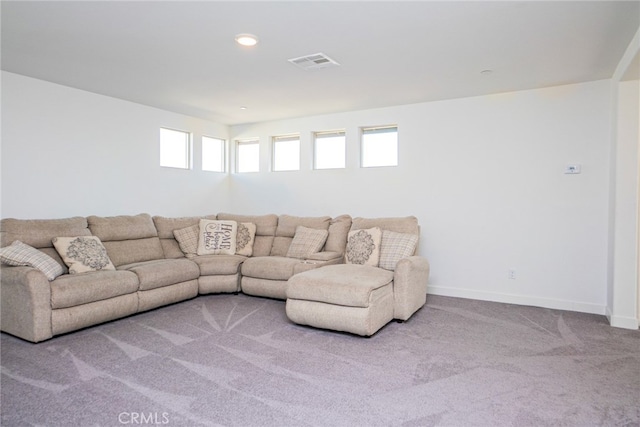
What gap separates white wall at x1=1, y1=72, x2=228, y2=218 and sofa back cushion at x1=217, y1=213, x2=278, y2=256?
37.1 inches

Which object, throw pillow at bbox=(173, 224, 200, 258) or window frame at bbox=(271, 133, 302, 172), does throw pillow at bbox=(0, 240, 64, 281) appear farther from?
window frame at bbox=(271, 133, 302, 172)

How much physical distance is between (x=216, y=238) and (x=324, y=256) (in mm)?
1499

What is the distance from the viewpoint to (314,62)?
11.4 feet

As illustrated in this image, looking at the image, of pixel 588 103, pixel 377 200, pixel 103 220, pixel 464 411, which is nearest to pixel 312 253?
pixel 377 200

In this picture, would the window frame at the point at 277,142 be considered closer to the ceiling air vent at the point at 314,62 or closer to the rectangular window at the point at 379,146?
the rectangular window at the point at 379,146

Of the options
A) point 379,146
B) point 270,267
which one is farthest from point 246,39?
point 379,146

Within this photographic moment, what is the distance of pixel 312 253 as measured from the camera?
179 inches

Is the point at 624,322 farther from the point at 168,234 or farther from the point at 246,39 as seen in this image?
the point at 168,234

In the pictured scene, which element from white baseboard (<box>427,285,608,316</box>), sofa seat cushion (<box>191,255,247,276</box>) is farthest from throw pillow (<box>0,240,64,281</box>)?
white baseboard (<box>427,285,608,316</box>)

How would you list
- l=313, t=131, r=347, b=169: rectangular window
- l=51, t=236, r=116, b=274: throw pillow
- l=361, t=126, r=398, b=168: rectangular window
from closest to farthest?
l=51, t=236, r=116, b=274: throw pillow
l=361, t=126, r=398, b=168: rectangular window
l=313, t=131, r=347, b=169: rectangular window

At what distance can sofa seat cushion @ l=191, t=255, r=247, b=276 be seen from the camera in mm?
4543

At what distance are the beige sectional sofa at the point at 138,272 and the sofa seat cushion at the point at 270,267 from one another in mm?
11

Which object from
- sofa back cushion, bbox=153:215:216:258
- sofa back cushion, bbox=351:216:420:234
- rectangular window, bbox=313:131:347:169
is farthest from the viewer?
rectangular window, bbox=313:131:347:169

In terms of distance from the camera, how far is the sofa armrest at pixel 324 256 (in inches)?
172
